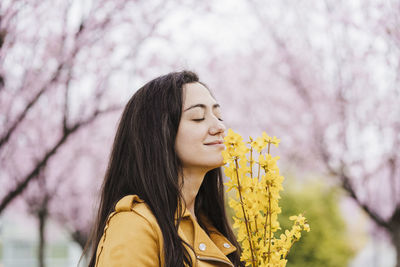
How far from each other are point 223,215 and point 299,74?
210 inches

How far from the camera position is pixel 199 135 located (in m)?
1.79

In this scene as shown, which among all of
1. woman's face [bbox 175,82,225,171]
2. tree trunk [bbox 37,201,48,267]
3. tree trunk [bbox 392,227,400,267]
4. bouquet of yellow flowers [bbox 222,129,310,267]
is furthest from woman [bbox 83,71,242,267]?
tree trunk [bbox 37,201,48,267]

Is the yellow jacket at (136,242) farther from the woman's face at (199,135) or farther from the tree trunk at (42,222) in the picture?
the tree trunk at (42,222)

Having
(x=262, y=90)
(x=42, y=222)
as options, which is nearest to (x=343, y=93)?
(x=262, y=90)

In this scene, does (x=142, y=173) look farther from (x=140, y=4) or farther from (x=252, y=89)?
(x=252, y=89)

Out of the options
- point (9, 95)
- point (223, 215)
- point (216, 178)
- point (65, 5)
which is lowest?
point (223, 215)

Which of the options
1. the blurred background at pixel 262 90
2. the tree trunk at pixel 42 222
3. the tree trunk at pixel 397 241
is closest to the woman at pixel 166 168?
the blurred background at pixel 262 90

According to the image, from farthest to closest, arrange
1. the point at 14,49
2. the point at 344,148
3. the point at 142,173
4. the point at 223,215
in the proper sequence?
the point at 344,148
the point at 14,49
the point at 223,215
the point at 142,173

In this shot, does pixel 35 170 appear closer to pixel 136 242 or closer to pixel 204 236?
pixel 204 236

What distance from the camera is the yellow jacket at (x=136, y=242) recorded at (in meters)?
1.47

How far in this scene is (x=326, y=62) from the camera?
21.9 ft

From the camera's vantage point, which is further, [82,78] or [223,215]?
[82,78]

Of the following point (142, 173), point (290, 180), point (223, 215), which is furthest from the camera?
point (290, 180)

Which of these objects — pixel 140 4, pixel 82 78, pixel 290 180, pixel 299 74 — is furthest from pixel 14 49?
pixel 290 180
